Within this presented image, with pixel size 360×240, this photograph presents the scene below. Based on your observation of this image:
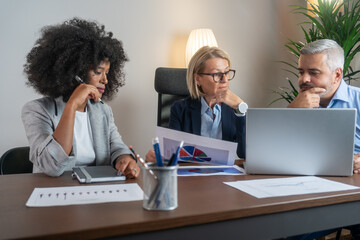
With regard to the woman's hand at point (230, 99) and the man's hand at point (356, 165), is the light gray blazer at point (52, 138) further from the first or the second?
the man's hand at point (356, 165)

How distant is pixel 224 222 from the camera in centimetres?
80

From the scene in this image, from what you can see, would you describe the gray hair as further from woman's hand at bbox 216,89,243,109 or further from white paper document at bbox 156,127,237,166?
white paper document at bbox 156,127,237,166

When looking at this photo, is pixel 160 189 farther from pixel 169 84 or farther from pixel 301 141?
pixel 169 84

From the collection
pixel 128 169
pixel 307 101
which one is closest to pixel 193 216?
pixel 128 169

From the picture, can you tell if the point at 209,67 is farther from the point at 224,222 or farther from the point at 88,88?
the point at 224,222

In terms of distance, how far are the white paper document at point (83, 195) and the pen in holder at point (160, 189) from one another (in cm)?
10

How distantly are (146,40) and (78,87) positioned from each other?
153 centimetres

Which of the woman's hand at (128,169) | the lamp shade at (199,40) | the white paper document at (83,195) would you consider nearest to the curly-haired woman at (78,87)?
the woman's hand at (128,169)

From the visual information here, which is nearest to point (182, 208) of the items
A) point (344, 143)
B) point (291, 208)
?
Result: point (291, 208)

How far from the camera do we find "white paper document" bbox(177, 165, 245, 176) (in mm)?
1218

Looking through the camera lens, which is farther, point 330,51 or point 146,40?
point 146,40

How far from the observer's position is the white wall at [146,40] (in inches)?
93.9

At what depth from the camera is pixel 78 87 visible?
138cm

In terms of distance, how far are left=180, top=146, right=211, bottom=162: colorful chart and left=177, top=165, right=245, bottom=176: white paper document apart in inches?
1.8
